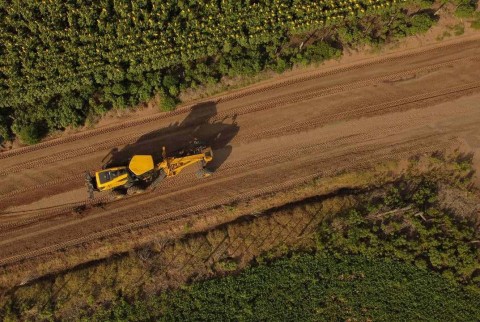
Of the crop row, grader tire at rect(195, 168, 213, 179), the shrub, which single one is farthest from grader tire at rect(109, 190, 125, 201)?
the crop row

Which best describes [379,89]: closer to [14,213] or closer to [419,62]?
[419,62]

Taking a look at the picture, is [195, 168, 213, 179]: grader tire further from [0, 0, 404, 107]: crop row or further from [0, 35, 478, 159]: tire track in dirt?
[0, 0, 404, 107]: crop row

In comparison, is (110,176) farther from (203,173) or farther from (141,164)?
(203,173)

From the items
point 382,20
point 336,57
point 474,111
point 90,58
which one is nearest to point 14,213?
point 90,58

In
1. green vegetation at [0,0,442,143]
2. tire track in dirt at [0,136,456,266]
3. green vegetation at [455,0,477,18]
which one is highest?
green vegetation at [0,0,442,143]

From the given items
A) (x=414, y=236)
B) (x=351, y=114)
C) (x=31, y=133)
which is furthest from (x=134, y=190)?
(x=414, y=236)
